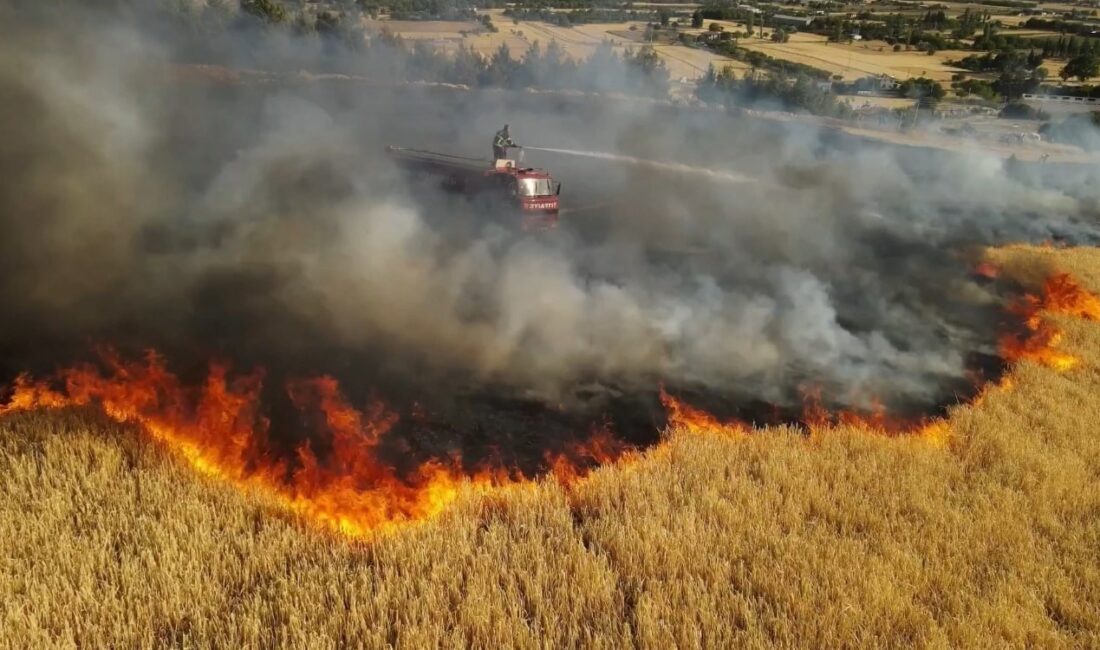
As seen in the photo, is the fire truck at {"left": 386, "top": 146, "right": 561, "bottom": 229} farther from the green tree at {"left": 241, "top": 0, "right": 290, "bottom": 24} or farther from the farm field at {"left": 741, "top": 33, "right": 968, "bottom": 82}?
the farm field at {"left": 741, "top": 33, "right": 968, "bottom": 82}

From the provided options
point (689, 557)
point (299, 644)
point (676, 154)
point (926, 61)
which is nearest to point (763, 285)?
point (689, 557)

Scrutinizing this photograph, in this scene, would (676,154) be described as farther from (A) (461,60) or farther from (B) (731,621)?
(B) (731,621)

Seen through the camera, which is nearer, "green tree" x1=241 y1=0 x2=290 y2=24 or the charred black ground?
the charred black ground

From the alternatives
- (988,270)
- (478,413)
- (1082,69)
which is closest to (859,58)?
(1082,69)

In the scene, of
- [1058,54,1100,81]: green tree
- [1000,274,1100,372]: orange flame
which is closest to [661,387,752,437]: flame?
[1000,274,1100,372]: orange flame

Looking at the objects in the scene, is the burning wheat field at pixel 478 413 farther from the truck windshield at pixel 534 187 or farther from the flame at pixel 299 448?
the truck windshield at pixel 534 187

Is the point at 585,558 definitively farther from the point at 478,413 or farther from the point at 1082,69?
the point at 1082,69

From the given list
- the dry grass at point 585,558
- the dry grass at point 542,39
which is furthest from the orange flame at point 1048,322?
the dry grass at point 542,39
